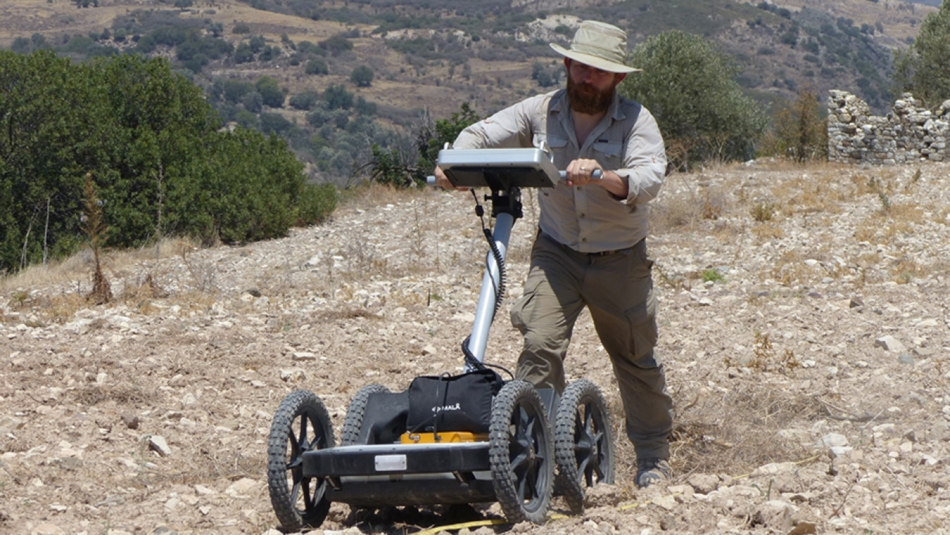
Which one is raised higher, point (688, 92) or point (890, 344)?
point (890, 344)

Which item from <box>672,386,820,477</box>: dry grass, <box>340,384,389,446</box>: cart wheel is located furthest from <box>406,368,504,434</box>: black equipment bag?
A: <box>672,386,820,477</box>: dry grass

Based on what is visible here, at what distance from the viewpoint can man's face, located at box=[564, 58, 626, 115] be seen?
4.19 metres

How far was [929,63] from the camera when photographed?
3072 centimetres

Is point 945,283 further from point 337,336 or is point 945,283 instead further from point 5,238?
point 5,238

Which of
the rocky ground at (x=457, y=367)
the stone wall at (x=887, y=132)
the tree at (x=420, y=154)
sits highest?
the rocky ground at (x=457, y=367)

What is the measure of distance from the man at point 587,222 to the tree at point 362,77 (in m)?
104

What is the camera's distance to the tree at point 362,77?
10681 cm

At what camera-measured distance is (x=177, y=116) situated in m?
19.0

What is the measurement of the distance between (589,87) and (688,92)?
2375 centimetres

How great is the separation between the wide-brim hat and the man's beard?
4.8 inches

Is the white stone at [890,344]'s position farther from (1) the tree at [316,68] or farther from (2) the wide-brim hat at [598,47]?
(1) the tree at [316,68]

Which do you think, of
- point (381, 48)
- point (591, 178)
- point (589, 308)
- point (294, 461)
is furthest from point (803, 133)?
point (381, 48)

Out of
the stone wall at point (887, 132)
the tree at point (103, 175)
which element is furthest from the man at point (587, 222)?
the stone wall at point (887, 132)

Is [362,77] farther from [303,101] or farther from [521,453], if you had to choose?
[521,453]
